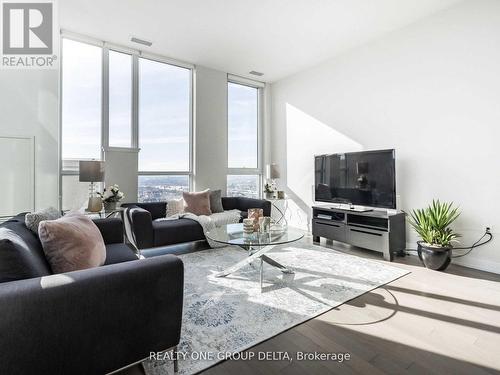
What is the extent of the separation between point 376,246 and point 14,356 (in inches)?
144

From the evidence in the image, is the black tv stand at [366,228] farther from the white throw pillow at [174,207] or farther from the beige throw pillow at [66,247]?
the beige throw pillow at [66,247]

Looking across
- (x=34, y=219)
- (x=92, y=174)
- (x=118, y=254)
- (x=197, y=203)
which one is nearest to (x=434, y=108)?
(x=197, y=203)

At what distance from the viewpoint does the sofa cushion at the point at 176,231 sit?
349 centimetres

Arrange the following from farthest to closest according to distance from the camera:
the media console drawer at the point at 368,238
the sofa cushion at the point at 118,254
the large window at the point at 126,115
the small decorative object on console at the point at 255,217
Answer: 1. the large window at the point at 126,115
2. the media console drawer at the point at 368,238
3. the small decorative object on console at the point at 255,217
4. the sofa cushion at the point at 118,254

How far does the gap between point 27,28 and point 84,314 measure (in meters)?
4.21

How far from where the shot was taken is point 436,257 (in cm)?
299

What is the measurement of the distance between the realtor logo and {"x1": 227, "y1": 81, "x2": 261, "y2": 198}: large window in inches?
121

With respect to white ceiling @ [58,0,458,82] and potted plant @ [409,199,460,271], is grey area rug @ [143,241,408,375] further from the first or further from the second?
white ceiling @ [58,0,458,82]

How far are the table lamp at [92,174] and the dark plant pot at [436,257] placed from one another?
413cm

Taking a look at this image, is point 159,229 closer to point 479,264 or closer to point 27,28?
point 27,28

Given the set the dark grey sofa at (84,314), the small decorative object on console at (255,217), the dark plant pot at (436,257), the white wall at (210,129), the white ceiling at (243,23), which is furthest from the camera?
the white wall at (210,129)

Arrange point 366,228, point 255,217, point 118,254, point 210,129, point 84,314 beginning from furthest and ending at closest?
point 210,129 → point 366,228 → point 255,217 → point 118,254 → point 84,314

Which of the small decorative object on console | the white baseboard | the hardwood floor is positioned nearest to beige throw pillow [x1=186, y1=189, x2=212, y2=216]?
the small decorative object on console

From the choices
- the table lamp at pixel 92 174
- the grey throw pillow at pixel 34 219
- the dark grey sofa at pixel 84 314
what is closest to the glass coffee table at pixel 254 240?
the dark grey sofa at pixel 84 314
